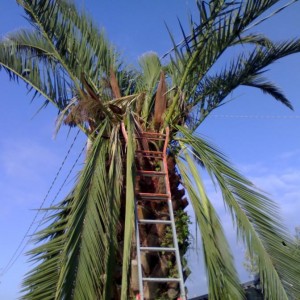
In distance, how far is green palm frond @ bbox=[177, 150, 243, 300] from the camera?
4820 mm

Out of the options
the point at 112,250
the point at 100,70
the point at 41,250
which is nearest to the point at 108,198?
the point at 112,250

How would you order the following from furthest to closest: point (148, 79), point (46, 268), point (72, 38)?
1. point (148, 79)
2. point (72, 38)
3. point (46, 268)

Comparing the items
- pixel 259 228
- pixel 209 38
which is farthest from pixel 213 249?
pixel 209 38

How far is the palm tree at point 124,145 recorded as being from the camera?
4.71 m

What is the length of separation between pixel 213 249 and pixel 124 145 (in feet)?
5.70

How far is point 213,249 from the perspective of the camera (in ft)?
16.5

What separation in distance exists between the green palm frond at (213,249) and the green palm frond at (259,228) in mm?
206

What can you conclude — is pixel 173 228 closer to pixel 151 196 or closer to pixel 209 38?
pixel 151 196

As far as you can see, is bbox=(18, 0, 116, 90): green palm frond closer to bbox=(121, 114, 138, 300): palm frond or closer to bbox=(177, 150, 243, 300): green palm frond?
bbox=(121, 114, 138, 300): palm frond

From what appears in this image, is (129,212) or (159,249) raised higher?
(129,212)

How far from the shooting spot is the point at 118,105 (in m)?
6.18

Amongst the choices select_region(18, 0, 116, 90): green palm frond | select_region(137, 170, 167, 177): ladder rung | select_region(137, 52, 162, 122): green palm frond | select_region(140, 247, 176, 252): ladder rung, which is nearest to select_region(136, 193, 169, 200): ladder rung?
select_region(137, 170, 167, 177): ladder rung

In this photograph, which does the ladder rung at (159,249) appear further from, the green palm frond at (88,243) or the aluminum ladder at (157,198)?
the green palm frond at (88,243)

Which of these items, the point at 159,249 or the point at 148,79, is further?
the point at 148,79
